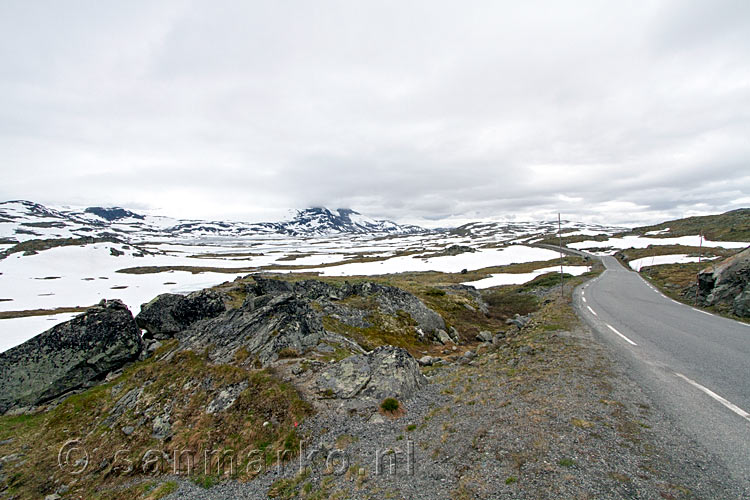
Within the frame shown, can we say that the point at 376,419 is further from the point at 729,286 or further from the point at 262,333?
the point at 729,286

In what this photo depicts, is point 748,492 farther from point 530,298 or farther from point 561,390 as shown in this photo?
point 530,298

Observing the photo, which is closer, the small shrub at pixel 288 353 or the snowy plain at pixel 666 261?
the small shrub at pixel 288 353

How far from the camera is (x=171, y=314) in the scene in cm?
2595

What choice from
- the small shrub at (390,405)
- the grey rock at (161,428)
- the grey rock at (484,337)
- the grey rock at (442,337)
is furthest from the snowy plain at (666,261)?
the grey rock at (161,428)

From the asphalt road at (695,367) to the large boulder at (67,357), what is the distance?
28.9 m

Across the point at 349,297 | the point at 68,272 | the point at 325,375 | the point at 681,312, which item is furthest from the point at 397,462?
the point at 68,272

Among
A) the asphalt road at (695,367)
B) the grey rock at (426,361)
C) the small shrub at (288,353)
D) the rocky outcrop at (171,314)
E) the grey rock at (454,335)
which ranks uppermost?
the asphalt road at (695,367)

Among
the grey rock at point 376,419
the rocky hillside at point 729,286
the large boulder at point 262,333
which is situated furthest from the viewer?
the rocky hillside at point 729,286

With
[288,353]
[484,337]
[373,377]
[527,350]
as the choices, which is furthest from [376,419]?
[484,337]

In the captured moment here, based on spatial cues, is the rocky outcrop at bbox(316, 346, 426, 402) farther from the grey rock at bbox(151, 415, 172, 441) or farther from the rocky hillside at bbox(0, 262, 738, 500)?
the grey rock at bbox(151, 415, 172, 441)

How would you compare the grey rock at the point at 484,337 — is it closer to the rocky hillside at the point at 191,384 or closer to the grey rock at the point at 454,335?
the grey rock at the point at 454,335

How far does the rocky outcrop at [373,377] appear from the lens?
1144 centimetres

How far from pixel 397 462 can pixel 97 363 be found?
73.7 feet

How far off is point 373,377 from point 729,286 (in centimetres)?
2869
